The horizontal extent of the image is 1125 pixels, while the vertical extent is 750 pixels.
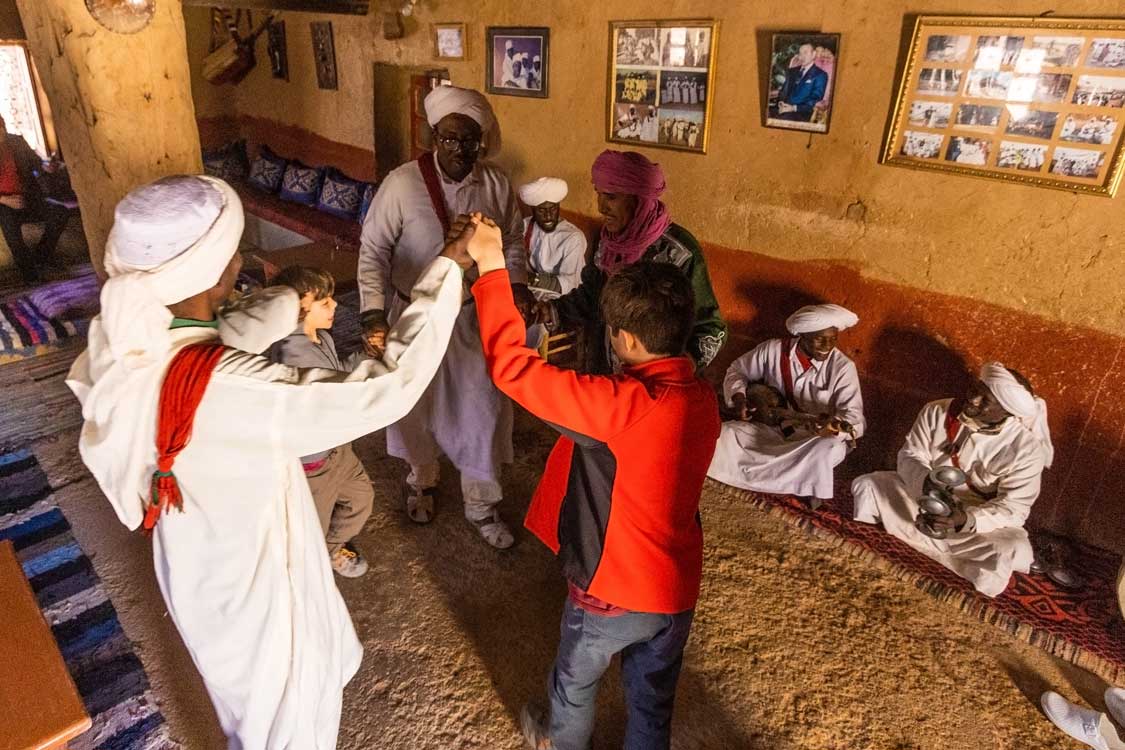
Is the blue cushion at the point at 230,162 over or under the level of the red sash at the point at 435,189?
under

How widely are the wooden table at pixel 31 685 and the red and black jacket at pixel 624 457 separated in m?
1.24

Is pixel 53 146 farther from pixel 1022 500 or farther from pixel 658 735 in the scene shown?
pixel 1022 500

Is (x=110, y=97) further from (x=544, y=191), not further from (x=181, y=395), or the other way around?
(x=544, y=191)

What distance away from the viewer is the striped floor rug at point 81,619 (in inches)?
95.6

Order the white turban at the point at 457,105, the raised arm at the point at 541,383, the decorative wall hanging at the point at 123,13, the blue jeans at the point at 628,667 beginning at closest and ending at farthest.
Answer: the raised arm at the point at 541,383 → the decorative wall hanging at the point at 123,13 → the blue jeans at the point at 628,667 → the white turban at the point at 457,105

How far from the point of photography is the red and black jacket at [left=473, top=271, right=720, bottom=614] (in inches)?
65.9

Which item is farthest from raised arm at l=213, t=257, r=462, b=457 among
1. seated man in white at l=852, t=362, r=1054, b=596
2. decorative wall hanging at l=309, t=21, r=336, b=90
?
decorative wall hanging at l=309, t=21, r=336, b=90

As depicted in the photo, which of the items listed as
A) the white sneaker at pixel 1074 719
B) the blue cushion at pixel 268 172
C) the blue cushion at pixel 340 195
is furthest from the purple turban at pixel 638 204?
the blue cushion at pixel 268 172

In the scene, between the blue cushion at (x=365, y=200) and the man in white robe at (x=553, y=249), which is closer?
the man in white robe at (x=553, y=249)

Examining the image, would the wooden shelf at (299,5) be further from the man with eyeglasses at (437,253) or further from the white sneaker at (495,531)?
the white sneaker at (495,531)

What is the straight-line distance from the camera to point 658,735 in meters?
2.10

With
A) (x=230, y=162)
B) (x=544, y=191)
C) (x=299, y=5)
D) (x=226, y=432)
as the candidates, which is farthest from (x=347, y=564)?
(x=230, y=162)

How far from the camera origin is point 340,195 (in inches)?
290

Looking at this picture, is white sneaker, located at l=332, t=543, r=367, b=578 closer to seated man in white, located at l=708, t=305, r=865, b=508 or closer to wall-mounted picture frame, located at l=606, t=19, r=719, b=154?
seated man in white, located at l=708, t=305, r=865, b=508
